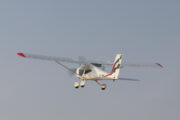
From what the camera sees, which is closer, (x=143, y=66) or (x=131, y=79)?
(x=131, y=79)

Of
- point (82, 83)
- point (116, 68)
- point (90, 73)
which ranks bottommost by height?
point (82, 83)

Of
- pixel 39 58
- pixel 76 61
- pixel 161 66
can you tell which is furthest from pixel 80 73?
pixel 161 66

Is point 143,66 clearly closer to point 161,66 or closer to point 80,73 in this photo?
point 161,66

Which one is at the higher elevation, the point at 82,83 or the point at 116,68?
the point at 116,68

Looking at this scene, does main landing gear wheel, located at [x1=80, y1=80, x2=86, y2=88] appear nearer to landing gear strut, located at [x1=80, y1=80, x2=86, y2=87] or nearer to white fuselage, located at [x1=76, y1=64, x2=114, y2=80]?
landing gear strut, located at [x1=80, y1=80, x2=86, y2=87]

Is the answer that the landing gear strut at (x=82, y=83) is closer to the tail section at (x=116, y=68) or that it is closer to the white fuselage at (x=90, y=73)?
the white fuselage at (x=90, y=73)

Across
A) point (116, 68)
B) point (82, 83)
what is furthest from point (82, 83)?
point (116, 68)

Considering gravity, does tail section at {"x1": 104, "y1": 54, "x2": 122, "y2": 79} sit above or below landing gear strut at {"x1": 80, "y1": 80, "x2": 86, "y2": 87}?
above

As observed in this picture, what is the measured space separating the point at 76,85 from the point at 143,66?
1174 cm

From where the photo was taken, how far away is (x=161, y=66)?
7394cm

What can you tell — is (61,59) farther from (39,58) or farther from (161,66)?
(161,66)

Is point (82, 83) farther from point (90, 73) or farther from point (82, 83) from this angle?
point (90, 73)

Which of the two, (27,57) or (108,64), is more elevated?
(108,64)

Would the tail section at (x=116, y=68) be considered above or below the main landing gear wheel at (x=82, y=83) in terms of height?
above
